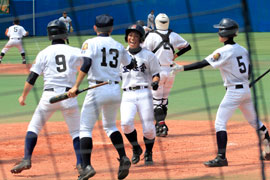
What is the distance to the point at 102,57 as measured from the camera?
602 cm

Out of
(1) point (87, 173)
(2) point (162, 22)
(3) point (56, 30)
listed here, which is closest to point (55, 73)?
(3) point (56, 30)

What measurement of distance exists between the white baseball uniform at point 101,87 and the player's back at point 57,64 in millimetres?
312

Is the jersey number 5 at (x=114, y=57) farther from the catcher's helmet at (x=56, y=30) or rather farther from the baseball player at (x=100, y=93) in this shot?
the catcher's helmet at (x=56, y=30)

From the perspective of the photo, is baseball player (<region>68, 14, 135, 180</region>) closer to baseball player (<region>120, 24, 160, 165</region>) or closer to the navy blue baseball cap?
the navy blue baseball cap

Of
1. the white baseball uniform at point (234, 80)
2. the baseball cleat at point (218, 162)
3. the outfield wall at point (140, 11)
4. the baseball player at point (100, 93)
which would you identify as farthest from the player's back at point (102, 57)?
the outfield wall at point (140, 11)

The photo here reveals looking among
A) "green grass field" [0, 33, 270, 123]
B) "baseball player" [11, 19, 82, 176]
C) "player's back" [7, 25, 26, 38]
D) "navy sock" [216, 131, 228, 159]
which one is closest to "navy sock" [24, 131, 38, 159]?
"baseball player" [11, 19, 82, 176]

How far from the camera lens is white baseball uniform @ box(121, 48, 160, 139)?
22.1 ft

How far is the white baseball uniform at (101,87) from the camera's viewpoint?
5953mm

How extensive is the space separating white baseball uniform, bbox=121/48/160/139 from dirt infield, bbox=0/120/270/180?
0.53 metres

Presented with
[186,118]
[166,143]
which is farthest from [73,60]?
[186,118]

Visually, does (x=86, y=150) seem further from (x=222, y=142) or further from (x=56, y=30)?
(x=222, y=142)

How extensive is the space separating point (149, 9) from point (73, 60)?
114 ft

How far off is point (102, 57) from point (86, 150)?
1.02m

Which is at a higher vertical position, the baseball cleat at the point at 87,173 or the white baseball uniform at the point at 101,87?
the white baseball uniform at the point at 101,87
